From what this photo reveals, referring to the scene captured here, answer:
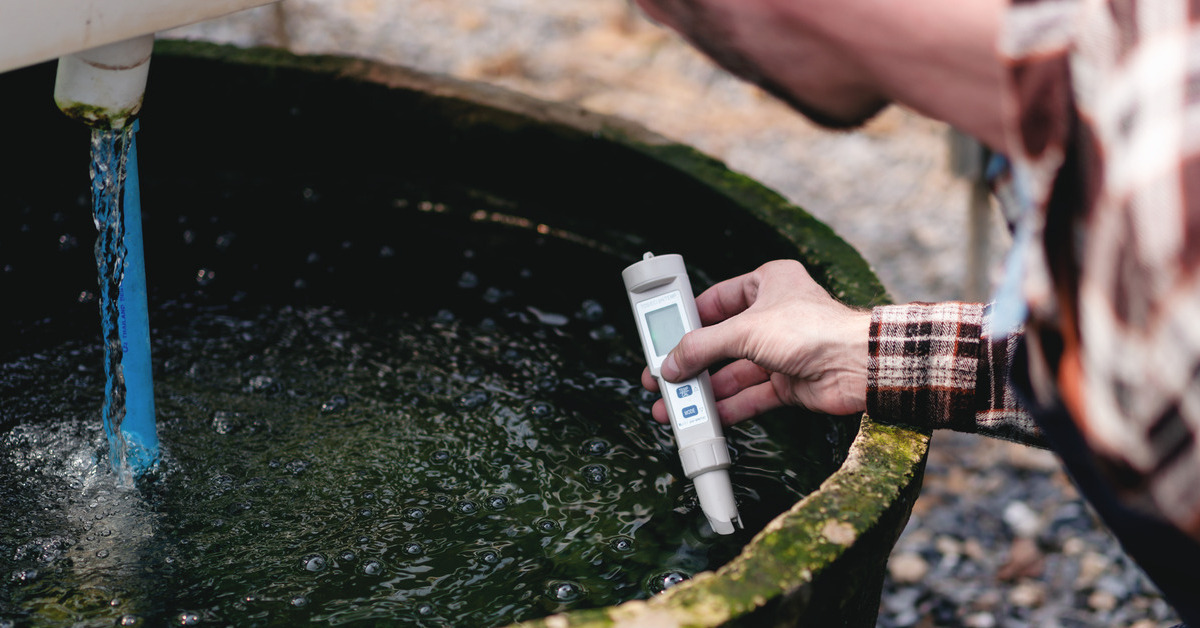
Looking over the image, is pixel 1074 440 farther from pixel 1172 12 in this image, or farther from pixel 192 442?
pixel 192 442

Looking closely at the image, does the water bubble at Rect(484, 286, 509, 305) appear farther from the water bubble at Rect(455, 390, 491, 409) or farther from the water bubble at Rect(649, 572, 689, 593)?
the water bubble at Rect(649, 572, 689, 593)

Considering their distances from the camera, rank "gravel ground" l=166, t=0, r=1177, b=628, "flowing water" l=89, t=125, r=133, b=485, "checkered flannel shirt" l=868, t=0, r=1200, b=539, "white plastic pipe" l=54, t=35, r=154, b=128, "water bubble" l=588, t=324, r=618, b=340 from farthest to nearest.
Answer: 1. "gravel ground" l=166, t=0, r=1177, b=628
2. "water bubble" l=588, t=324, r=618, b=340
3. "flowing water" l=89, t=125, r=133, b=485
4. "white plastic pipe" l=54, t=35, r=154, b=128
5. "checkered flannel shirt" l=868, t=0, r=1200, b=539

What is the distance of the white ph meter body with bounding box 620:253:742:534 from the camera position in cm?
133

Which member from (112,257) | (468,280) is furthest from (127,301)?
(468,280)

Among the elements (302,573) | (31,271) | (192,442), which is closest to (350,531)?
(302,573)

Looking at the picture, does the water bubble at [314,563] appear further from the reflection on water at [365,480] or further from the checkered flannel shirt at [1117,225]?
the checkered flannel shirt at [1117,225]

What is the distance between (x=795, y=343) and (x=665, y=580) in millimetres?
332

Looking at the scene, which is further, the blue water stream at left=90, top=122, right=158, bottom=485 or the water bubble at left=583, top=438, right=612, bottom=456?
the water bubble at left=583, top=438, right=612, bottom=456

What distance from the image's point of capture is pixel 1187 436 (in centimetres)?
62

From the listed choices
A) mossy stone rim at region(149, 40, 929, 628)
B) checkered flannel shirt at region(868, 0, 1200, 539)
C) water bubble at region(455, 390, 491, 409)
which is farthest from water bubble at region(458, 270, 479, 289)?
checkered flannel shirt at region(868, 0, 1200, 539)

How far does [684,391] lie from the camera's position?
1356 mm

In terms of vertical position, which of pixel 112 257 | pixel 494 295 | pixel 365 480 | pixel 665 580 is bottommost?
pixel 665 580

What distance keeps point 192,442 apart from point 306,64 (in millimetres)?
870

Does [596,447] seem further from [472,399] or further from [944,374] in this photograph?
[944,374]
